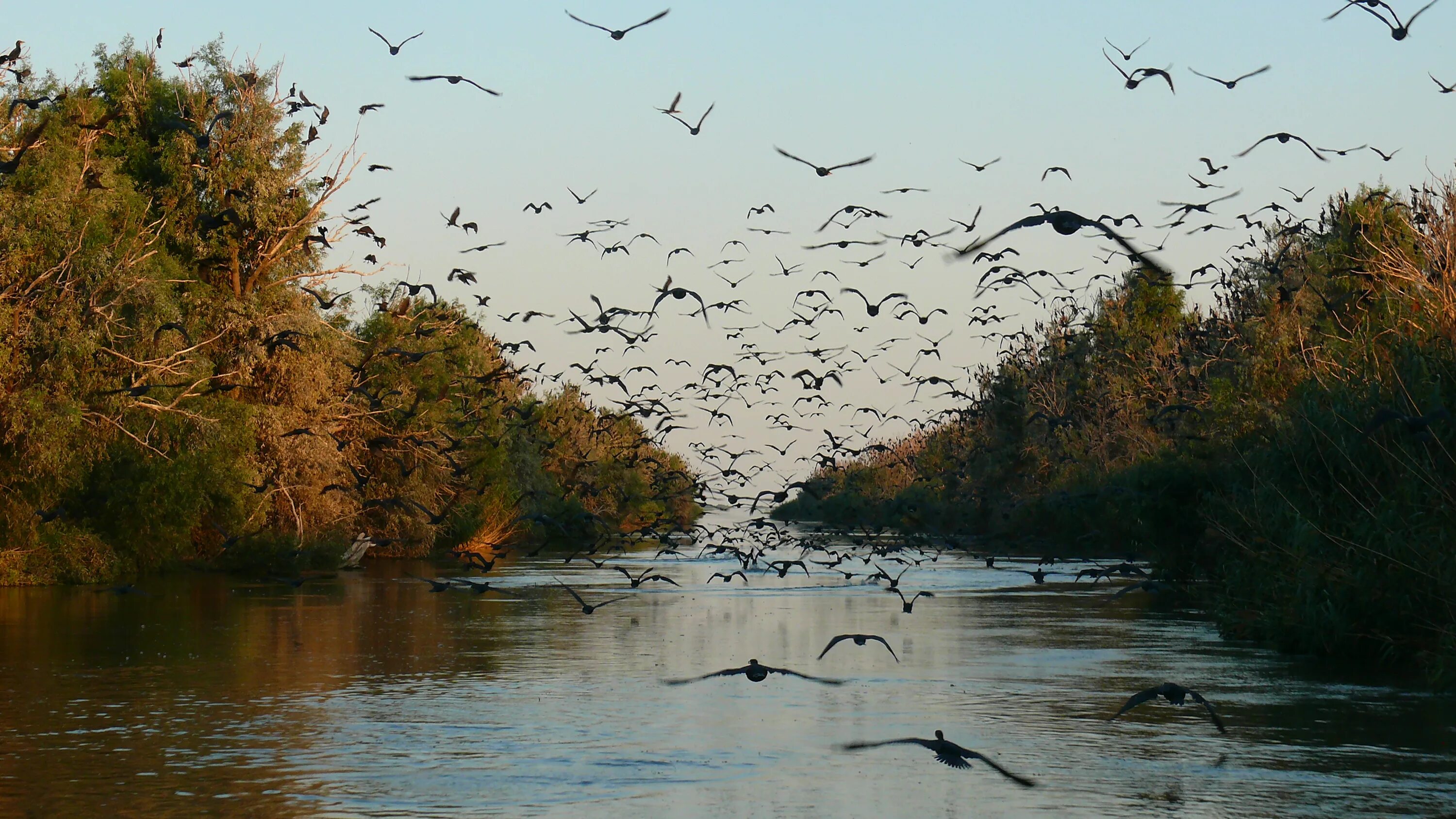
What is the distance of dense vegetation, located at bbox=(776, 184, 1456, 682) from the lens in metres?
24.6

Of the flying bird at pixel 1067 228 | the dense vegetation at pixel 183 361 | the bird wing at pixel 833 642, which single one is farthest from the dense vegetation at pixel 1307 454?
the dense vegetation at pixel 183 361

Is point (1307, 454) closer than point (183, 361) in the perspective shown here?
Yes

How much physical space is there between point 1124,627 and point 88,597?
28.1 m

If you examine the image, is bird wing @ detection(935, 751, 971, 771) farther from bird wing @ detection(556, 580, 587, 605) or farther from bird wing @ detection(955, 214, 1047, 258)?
bird wing @ detection(556, 580, 587, 605)

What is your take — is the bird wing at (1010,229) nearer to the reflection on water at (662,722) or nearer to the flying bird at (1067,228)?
the flying bird at (1067,228)

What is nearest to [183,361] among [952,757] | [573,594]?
[573,594]

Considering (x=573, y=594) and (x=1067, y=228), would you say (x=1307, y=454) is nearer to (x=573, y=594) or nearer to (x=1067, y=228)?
(x=573, y=594)

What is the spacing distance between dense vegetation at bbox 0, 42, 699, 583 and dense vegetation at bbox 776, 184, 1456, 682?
13.7m

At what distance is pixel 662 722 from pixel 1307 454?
48.2ft

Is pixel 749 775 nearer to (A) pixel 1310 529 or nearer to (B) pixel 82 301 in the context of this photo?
(A) pixel 1310 529

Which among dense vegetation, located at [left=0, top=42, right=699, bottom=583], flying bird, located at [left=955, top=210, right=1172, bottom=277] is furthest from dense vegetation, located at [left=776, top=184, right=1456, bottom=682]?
dense vegetation, located at [left=0, top=42, right=699, bottom=583]

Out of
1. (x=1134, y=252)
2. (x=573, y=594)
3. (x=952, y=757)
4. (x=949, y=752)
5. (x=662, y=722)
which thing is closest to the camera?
(x=1134, y=252)

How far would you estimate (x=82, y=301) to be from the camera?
46.2m

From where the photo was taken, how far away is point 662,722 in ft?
66.6
